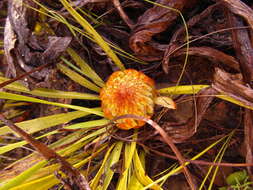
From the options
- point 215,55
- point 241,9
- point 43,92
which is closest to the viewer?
point 241,9

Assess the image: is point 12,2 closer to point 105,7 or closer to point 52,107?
point 105,7

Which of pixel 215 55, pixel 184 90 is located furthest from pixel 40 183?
pixel 215 55

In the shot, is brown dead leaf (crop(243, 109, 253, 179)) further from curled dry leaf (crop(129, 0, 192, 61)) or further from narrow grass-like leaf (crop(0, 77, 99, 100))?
narrow grass-like leaf (crop(0, 77, 99, 100))

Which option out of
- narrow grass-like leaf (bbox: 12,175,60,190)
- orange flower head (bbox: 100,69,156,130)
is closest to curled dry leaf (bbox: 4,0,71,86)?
orange flower head (bbox: 100,69,156,130)

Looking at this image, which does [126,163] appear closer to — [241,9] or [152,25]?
[152,25]

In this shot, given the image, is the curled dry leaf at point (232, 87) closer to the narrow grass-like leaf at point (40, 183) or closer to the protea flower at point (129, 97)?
the protea flower at point (129, 97)
